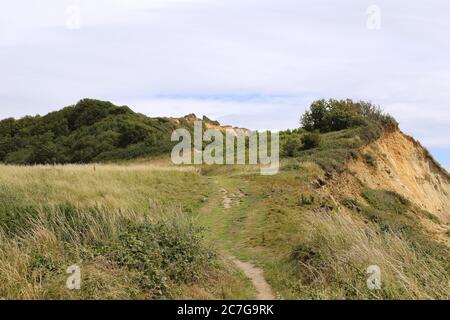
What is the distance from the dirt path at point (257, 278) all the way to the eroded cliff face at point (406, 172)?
21.7 m

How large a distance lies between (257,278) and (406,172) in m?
34.1

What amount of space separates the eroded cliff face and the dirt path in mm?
21656

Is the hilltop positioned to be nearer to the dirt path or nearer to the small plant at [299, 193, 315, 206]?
the small plant at [299, 193, 315, 206]

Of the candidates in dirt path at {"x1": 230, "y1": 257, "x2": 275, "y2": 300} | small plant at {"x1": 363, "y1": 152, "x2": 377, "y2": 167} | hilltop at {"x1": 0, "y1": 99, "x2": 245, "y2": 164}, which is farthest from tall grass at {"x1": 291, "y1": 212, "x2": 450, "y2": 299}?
hilltop at {"x1": 0, "y1": 99, "x2": 245, "y2": 164}

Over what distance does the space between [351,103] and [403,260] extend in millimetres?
41675

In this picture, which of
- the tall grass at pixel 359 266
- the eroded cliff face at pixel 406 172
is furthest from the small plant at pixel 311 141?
the tall grass at pixel 359 266

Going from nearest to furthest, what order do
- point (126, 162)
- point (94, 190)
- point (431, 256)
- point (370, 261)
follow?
1. point (370, 261)
2. point (431, 256)
3. point (94, 190)
4. point (126, 162)

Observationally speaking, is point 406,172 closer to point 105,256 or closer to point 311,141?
point 311,141

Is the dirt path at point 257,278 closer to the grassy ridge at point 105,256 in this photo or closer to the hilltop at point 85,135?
the grassy ridge at point 105,256

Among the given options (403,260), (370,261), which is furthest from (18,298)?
(403,260)

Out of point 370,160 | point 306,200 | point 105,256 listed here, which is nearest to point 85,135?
point 370,160

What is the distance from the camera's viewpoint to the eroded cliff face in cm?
3556

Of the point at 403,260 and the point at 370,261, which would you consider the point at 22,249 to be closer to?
the point at 370,261
